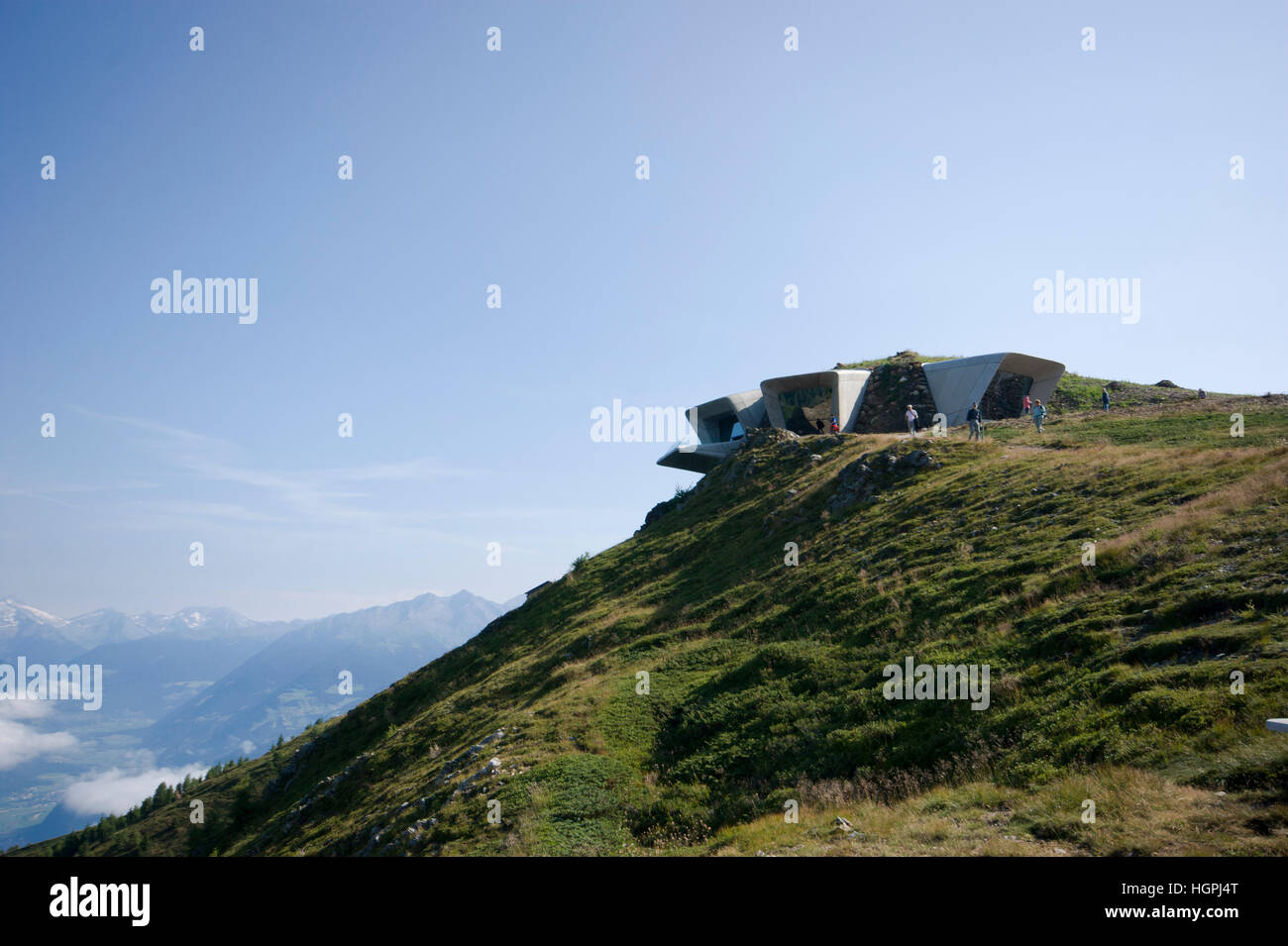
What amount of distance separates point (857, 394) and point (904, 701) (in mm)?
50764

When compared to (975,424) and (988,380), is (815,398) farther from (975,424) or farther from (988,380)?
(975,424)

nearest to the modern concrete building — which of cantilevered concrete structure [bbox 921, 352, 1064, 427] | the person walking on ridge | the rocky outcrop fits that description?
cantilevered concrete structure [bbox 921, 352, 1064, 427]

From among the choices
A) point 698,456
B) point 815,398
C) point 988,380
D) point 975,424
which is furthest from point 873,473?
point 698,456

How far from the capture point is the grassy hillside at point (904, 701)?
38.2ft

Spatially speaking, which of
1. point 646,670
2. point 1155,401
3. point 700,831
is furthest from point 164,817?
point 1155,401

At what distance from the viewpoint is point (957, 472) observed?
111ft

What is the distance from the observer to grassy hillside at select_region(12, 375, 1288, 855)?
1163 cm

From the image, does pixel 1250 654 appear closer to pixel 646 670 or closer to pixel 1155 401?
pixel 646 670

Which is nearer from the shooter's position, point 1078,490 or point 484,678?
point 1078,490

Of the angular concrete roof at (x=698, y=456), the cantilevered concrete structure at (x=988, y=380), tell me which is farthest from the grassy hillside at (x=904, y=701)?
the angular concrete roof at (x=698, y=456)

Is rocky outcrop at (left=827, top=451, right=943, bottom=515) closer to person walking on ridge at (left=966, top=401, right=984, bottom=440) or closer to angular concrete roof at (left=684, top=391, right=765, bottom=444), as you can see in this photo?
person walking on ridge at (left=966, top=401, right=984, bottom=440)

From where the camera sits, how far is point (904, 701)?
17625 mm
